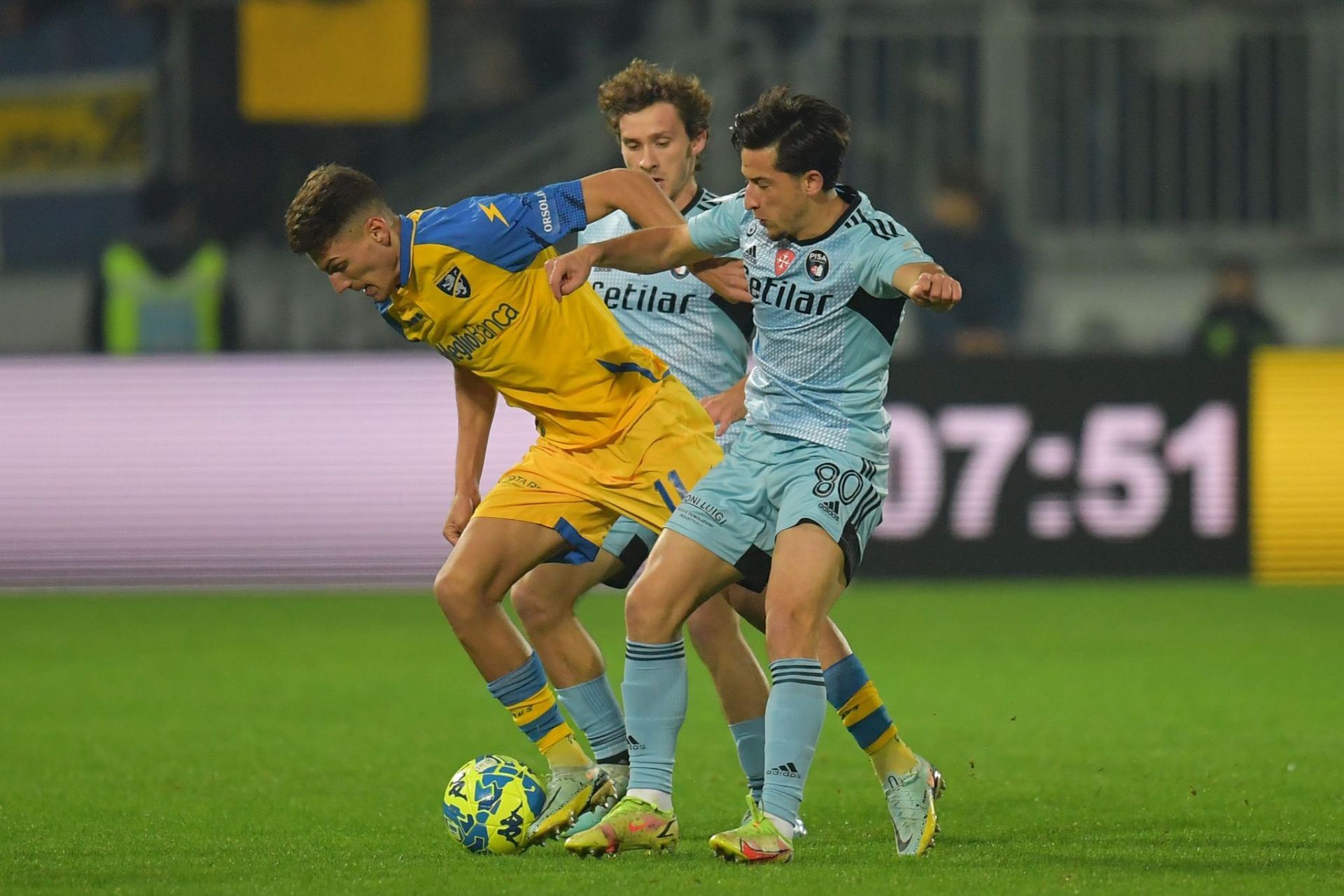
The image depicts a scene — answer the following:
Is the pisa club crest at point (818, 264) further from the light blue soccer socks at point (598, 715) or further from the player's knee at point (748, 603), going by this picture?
the light blue soccer socks at point (598, 715)

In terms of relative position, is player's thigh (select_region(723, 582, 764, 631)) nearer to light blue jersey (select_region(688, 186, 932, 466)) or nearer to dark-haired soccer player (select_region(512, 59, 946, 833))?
dark-haired soccer player (select_region(512, 59, 946, 833))

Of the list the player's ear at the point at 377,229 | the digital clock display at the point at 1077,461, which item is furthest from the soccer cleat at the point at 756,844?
the digital clock display at the point at 1077,461

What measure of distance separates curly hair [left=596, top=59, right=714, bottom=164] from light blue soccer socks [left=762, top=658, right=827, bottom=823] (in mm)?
1807

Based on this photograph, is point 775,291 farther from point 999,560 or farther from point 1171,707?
point 999,560

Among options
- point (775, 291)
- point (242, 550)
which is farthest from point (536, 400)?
point (242, 550)

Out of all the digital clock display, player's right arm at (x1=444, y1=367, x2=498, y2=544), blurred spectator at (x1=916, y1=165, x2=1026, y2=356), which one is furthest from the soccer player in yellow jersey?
blurred spectator at (x1=916, y1=165, x2=1026, y2=356)

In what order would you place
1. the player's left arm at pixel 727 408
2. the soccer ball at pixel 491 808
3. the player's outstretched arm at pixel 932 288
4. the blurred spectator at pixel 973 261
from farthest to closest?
the blurred spectator at pixel 973 261 < the player's left arm at pixel 727 408 < the soccer ball at pixel 491 808 < the player's outstretched arm at pixel 932 288

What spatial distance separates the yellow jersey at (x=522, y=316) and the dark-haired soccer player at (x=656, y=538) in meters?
0.30

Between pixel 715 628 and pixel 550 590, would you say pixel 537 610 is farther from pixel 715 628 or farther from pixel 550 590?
pixel 715 628

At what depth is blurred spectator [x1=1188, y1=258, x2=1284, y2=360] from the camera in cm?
1274

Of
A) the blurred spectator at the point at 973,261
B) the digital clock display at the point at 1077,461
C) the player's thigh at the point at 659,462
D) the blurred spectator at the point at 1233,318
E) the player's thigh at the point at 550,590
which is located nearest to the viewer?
the player's thigh at the point at 659,462

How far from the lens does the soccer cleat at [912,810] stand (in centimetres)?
524

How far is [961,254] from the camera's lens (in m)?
A: 13.2

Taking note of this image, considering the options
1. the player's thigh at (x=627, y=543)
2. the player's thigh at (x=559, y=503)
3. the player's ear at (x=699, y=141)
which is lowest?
the player's thigh at (x=627, y=543)
